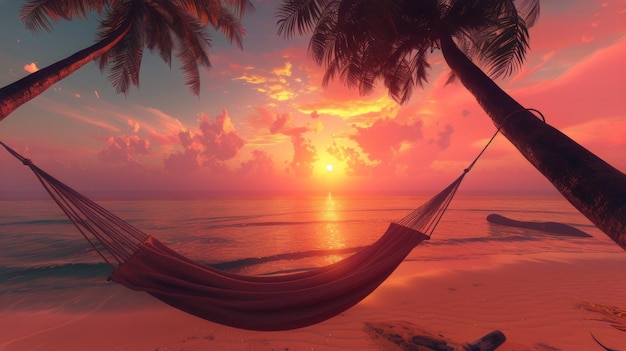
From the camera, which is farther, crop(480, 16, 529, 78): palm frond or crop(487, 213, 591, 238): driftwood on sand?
crop(487, 213, 591, 238): driftwood on sand

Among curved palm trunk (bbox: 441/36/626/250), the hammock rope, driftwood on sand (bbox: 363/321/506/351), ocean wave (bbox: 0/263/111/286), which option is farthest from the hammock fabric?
ocean wave (bbox: 0/263/111/286)

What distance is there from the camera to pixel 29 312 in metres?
4.91

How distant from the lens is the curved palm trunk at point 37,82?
7.33 feet

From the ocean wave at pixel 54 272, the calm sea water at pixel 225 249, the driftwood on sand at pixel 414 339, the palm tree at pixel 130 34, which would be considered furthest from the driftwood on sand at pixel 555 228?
the ocean wave at pixel 54 272

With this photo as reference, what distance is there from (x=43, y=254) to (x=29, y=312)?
6.77 metres

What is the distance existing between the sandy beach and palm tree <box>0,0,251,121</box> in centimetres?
335

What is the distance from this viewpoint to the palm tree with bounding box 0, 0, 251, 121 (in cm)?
260

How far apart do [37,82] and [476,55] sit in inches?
270

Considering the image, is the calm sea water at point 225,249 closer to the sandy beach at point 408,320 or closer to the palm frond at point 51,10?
the sandy beach at point 408,320

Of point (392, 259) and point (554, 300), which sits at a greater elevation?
point (392, 259)

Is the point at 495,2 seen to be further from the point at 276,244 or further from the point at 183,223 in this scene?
the point at 183,223

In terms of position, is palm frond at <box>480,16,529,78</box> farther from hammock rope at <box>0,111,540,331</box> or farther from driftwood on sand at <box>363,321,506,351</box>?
driftwood on sand at <box>363,321,506,351</box>

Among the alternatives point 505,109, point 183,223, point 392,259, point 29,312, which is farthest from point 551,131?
point 183,223

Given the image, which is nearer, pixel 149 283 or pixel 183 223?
pixel 149 283
